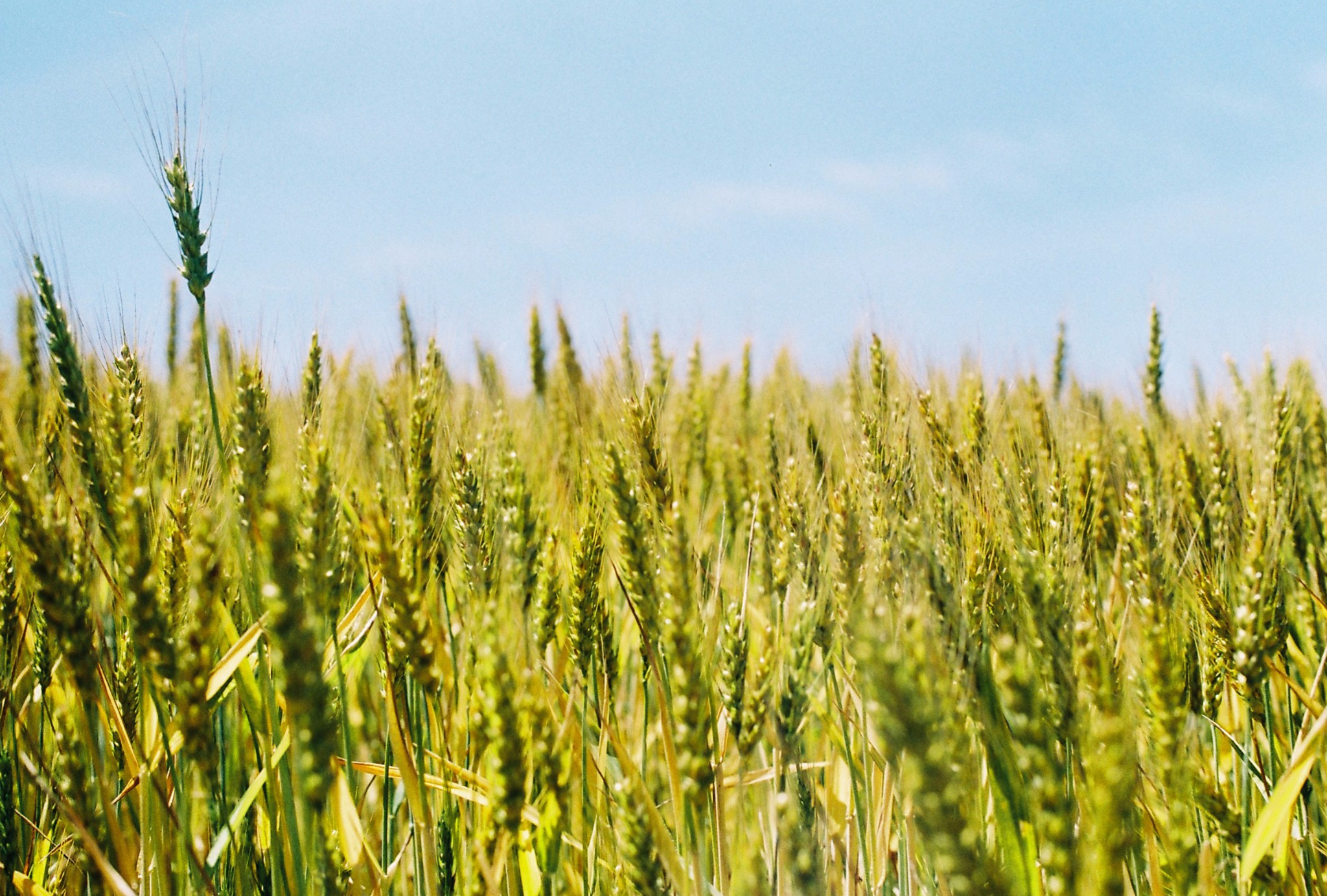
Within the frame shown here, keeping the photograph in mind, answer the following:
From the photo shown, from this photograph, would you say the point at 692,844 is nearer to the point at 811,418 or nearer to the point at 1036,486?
Answer: the point at 1036,486

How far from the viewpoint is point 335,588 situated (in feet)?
5.57

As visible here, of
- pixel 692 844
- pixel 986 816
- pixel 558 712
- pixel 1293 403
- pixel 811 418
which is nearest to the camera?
pixel 692 844

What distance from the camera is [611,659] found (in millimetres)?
2178

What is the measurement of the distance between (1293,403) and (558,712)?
105 inches

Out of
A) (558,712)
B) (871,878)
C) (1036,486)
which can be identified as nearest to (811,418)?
(1036,486)

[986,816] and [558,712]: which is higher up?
[558,712]

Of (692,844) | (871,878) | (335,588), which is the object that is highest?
(335,588)

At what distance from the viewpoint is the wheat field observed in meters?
1.25

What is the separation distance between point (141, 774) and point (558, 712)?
3.11 ft

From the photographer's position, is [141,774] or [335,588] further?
[335,588]

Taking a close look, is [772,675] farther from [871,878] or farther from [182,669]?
[182,669]

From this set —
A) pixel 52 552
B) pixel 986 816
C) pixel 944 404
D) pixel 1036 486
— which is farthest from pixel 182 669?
pixel 944 404

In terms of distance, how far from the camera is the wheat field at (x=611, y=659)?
4.12ft

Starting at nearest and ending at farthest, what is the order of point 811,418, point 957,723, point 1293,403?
point 957,723
point 1293,403
point 811,418
